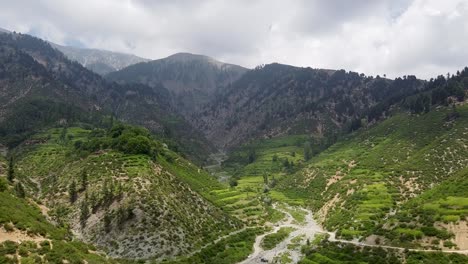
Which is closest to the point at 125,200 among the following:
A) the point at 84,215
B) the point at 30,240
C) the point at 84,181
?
the point at 84,215

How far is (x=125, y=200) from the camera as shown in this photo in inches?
3989

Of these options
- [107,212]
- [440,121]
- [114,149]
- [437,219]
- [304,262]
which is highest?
[440,121]

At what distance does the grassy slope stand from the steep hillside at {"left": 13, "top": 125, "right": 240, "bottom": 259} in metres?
37.7

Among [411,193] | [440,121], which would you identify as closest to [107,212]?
[411,193]

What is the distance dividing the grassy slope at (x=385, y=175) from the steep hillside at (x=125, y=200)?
37.7 m

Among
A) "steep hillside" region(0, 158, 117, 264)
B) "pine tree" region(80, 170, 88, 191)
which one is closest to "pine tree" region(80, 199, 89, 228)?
"pine tree" region(80, 170, 88, 191)

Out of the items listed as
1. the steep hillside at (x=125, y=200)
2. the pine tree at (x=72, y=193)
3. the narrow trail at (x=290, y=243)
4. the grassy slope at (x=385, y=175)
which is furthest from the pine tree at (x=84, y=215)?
the grassy slope at (x=385, y=175)

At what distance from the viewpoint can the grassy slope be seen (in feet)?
377

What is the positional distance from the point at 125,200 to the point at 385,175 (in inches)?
3615

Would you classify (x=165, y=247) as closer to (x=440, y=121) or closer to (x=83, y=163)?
(x=83, y=163)

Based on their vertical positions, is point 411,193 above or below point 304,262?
above

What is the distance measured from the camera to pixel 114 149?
138375 mm

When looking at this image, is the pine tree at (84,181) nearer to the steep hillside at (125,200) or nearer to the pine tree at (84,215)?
the steep hillside at (125,200)

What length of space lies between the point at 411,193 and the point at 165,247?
77377 mm
